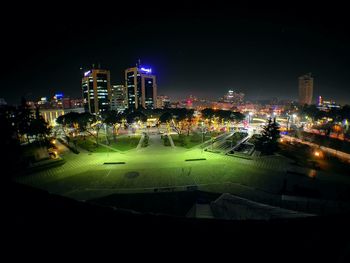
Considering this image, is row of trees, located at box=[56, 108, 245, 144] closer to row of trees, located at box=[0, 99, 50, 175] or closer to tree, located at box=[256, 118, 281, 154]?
row of trees, located at box=[0, 99, 50, 175]

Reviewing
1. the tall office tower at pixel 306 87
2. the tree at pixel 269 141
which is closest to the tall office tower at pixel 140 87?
the tree at pixel 269 141

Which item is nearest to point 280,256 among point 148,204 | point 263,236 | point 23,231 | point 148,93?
point 263,236

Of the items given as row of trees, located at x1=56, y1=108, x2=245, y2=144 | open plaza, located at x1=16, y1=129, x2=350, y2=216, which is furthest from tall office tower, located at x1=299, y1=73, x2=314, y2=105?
open plaza, located at x1=16, y1=129, x2=350, y2=216

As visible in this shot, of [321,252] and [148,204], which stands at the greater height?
[321,252]

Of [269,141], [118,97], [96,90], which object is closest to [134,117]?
[269,141]

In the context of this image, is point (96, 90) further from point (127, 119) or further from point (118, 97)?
point (127, 119)

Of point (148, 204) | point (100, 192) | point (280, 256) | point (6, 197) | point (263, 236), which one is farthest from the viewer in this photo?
point (100, 192)

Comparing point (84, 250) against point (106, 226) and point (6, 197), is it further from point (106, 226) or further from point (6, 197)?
point (6, 197)
